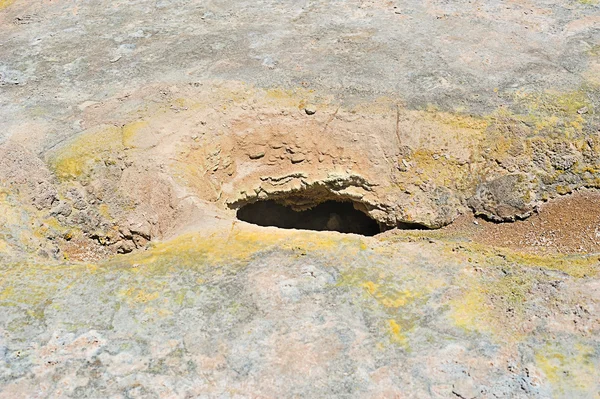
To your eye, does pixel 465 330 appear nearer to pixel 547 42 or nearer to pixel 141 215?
pixel 141 215

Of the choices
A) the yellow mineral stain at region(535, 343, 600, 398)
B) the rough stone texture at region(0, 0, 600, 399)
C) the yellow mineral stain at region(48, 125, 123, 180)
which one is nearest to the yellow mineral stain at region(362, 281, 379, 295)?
the rough stone texture at region(0, 0, 600, 399)

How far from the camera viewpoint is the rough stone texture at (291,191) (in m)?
3.93

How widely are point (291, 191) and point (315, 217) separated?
1.23 meters

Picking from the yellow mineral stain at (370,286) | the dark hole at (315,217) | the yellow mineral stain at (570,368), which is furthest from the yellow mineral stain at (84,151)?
the yellow mineral stain at (570,368)

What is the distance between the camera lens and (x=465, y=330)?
13.5ft

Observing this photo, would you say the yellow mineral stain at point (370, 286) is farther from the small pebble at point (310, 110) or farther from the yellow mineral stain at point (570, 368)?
the small pebble at point (310, 110)

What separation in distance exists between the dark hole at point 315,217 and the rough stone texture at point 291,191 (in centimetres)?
58

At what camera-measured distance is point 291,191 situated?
704 centimetres

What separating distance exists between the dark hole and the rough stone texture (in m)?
0.58

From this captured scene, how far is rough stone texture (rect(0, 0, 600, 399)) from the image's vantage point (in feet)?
12.9

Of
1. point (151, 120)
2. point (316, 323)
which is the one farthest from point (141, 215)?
point (316, 323)

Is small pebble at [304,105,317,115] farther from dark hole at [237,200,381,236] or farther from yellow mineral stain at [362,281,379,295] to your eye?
yellow mineral stain at [362,281,379,295]

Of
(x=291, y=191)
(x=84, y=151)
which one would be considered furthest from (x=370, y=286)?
(x=84, y=151)

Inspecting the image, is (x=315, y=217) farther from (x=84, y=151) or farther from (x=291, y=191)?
(x=84, y=151)
